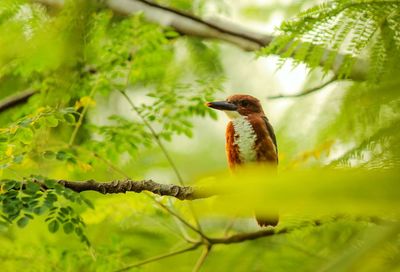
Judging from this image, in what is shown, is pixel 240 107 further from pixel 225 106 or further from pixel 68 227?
pixel 68 227

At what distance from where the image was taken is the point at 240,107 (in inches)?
86.8

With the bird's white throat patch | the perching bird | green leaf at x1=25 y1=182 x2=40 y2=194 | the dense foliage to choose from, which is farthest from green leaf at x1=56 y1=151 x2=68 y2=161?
the bird's white throat patch

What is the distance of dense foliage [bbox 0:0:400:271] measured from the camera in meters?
0.38

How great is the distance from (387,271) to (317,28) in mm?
1007

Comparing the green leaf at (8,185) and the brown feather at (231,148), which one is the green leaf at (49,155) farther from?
the brown feather at (231,148)

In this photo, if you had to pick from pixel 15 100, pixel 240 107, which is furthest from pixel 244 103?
pixel 15 100

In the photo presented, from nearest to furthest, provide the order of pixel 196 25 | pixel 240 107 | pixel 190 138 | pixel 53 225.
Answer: pixel 53 225 < pixel 240 107 < pixel 190 138 < pixel 196 25

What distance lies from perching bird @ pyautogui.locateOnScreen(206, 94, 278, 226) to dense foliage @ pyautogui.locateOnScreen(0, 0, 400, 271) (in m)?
0.08

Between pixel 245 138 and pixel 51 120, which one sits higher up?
pixel 51 120

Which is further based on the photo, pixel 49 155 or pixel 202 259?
pixel 202 259

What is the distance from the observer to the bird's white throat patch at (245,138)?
2.03 m

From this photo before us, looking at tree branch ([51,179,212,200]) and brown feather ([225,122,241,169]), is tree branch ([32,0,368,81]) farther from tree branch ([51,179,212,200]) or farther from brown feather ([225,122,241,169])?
tree branch ([51,179,212,200])

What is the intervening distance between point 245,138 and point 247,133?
0.10 feet

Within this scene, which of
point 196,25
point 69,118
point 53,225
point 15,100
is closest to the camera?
point 53,225
